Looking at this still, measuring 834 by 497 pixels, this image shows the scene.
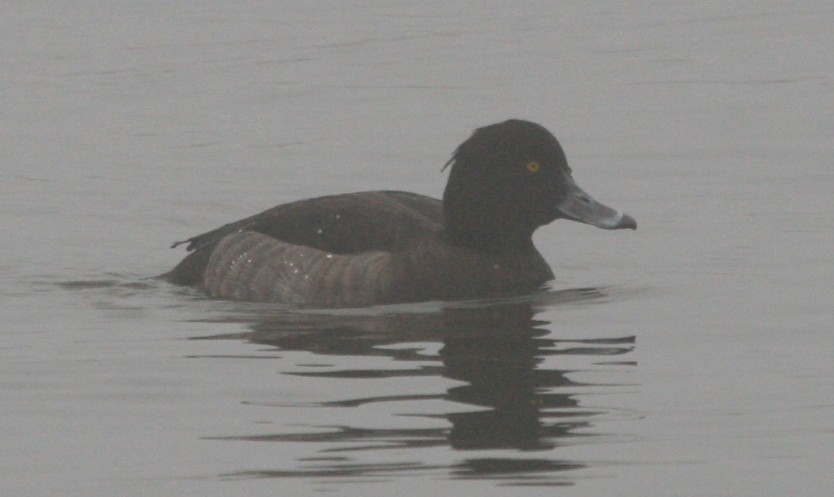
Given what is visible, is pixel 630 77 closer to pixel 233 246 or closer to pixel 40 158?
pixel 40 158

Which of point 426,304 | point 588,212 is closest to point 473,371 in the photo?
point 426,304

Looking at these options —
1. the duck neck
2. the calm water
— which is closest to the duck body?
the duck neck

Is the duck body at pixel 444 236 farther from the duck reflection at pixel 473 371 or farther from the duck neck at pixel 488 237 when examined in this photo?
the duck reflection at pixel 473 371

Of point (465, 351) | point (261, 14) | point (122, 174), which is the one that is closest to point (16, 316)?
point (465, 351)

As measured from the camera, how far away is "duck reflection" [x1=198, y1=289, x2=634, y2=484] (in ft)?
28.3

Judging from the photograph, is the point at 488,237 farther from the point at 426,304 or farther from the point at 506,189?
the point at 426,304

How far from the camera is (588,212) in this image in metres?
12.5

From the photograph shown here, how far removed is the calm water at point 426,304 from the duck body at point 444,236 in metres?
0.29

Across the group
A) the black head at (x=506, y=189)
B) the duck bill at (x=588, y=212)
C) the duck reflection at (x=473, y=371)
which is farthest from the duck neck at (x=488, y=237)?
the duck reflection at (x=473, y=371)

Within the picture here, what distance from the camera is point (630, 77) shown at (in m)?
21.0

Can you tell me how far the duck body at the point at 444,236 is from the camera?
40.0 ft

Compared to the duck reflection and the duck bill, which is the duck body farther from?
the duck reflection

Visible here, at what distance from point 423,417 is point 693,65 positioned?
13.0 m

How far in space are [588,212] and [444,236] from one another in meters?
0.81
